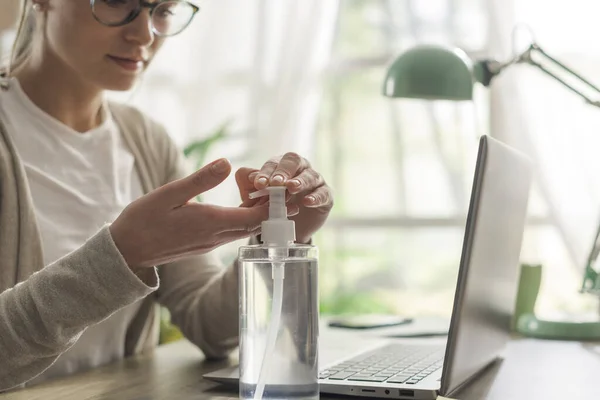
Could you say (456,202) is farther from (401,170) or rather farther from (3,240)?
(3,240)

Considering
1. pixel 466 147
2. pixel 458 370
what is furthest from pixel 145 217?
pixel 466 147

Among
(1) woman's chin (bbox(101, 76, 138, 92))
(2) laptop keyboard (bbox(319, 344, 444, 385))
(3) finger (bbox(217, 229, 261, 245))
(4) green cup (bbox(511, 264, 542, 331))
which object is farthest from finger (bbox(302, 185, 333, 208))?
(4) green cup (bbox(511, 264, 542, 331))

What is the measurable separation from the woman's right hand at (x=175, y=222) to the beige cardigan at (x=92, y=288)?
0.07 ft

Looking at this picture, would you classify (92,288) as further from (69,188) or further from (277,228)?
(69,188)

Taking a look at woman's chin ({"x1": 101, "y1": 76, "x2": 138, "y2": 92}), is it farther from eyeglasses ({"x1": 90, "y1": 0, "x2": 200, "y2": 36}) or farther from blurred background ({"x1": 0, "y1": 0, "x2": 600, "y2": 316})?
blurred background ({"x1": 0, "y1": 0, "x2": 600, "y2": 316})

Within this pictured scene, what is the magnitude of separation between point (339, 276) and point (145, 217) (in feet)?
9.25

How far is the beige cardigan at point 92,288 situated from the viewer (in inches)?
32.8

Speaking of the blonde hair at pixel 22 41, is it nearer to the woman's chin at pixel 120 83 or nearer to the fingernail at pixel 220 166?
the woman's chin at pixel 120 83

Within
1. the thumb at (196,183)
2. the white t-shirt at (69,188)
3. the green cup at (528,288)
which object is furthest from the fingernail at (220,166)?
the green cup at (528,288)

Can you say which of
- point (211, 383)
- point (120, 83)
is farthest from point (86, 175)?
point (211, 383)

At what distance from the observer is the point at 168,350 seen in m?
1.35

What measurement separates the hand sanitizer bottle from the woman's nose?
58 centimetres

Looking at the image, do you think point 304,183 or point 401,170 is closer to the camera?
point 304,183

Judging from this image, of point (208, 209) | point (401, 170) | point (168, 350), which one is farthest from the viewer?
point (401, 170)
